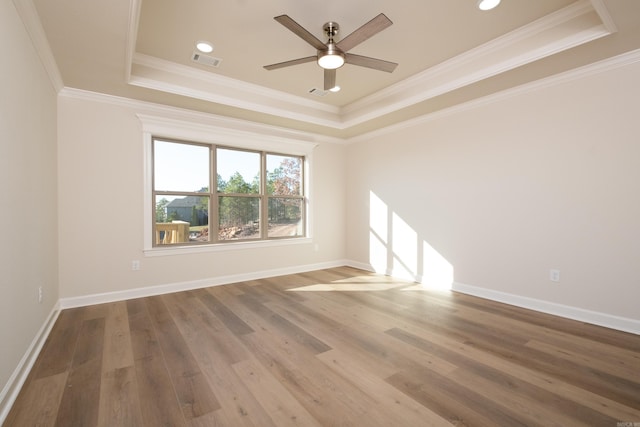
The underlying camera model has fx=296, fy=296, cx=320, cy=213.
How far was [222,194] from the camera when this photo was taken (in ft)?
15.1

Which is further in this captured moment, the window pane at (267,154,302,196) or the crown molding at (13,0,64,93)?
the window pane at (267,154,302,196)

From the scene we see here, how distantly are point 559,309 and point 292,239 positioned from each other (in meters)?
3.77

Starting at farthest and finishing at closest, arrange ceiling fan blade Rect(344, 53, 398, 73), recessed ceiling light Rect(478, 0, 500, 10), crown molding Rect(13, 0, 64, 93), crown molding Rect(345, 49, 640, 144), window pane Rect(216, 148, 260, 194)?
window pane Rect(216, 148, 260, 194), crown molding Rect(345, 49, 640, 144), ceiling fan blade Rect(344, 53, 398, 73), recessed ceiling light Rect(478, 0, 500, 10), crown molding Rect(13, 0, 64, 93)

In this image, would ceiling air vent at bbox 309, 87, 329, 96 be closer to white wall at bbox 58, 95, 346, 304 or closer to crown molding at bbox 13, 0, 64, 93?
white wall at bbox 58, 95, 346, 304

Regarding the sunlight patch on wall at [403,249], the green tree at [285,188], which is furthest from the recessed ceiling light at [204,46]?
the sunlight patch on wall at [403,249]

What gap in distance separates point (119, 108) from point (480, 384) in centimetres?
469

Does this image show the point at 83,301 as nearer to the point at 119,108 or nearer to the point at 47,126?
the point at 47,126

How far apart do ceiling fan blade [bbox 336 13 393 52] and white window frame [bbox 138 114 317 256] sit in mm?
2532

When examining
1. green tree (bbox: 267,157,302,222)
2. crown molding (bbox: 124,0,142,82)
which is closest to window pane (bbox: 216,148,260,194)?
green tree (bbox: 267,157,302,222)

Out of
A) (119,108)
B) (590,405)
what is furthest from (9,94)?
(590,405)

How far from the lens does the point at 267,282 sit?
4621 mm

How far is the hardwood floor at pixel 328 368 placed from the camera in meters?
1.68

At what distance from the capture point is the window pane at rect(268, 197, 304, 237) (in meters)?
5.20

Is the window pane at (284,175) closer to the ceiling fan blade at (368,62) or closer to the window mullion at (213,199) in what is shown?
the window mullion at (213,199)
